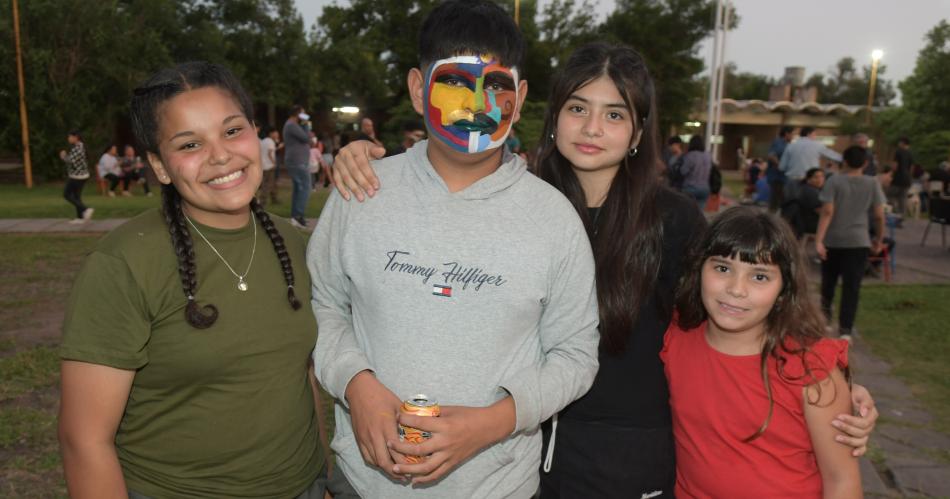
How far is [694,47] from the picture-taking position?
115 feet

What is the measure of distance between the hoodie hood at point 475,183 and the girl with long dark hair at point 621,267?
0.61 ft

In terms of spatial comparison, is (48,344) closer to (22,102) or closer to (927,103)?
(22,102)

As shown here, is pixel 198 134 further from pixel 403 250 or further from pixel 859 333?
pixel 859 333

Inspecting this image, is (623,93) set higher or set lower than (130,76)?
lower

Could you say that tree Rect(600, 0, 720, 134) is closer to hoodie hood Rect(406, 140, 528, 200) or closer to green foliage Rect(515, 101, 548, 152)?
green foliage Rect(515, 101, 548, 152)

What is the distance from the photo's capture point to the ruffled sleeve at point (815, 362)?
202 centimetres

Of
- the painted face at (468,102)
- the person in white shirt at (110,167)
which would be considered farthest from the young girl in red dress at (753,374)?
the person in white shirt at (110,167)

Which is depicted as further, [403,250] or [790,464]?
[790,464]

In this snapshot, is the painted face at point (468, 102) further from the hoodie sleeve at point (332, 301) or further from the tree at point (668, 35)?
the tree at point (668, 35)

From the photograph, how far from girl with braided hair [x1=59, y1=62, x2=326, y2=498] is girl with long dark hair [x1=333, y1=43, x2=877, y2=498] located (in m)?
0.37

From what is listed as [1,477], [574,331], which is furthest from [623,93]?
[1,477]

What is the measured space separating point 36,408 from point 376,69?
29796 mm

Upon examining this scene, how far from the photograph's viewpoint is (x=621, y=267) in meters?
2.13

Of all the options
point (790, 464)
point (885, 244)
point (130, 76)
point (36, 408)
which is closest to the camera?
point (790, 464)
